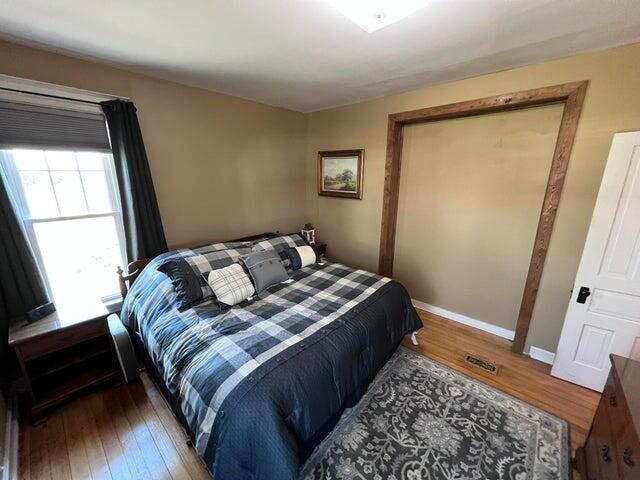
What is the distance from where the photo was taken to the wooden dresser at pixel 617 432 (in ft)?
3.04

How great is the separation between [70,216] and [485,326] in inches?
157

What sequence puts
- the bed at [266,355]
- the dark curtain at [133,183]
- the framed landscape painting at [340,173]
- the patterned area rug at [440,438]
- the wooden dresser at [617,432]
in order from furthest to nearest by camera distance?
1. the framed landscape painting at [340,173]
2. the dark curtain at [133,183]
3. the patterned area rug at [440,438]
4. the bed at [266,355]
5. the wooden dresser at [617,432]

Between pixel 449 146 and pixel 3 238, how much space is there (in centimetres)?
371

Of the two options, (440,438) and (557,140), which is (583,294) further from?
(440,438)

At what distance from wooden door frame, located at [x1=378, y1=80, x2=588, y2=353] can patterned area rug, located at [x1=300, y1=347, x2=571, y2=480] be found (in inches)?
34.1

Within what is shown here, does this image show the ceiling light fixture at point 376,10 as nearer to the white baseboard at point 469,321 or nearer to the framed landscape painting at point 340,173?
the framed landscape painting at point 340,173

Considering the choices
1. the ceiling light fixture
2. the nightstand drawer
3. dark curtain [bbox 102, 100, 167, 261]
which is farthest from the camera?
dark curtain [bbox 102, 100, 167, 261]

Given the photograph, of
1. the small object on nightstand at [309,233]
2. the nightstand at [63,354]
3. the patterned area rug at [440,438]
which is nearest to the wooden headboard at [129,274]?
the nightstand at [63,354]

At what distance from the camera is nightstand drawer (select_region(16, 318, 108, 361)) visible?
63.8 inches

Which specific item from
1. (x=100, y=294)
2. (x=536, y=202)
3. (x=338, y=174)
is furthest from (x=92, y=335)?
(x=536, y=202)

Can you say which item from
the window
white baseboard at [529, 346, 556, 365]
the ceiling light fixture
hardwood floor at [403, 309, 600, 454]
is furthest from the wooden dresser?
the window

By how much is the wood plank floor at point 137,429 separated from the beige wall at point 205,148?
1.40 metres

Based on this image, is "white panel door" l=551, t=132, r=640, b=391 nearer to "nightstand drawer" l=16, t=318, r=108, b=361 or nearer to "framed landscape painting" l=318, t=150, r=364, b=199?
"framed landscape painting" l=318, t=150, r=364, b=199

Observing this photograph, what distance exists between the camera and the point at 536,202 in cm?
229
